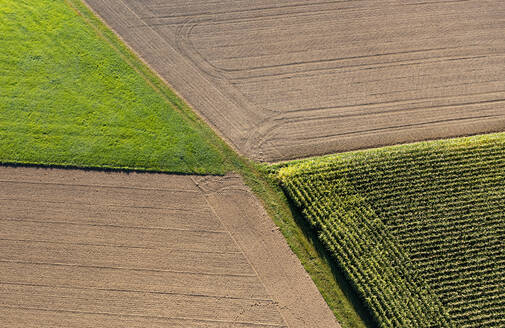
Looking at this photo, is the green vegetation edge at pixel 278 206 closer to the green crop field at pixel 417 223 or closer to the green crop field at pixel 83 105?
the green crop field at pixel 83 105

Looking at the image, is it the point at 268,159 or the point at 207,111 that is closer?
the point at 268,159

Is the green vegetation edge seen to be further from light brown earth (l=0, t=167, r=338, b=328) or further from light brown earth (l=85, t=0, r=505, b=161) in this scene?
light brown earth (l=85, t=0, r=505, b=161)

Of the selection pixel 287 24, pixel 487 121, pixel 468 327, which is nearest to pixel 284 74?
pixel 287 24

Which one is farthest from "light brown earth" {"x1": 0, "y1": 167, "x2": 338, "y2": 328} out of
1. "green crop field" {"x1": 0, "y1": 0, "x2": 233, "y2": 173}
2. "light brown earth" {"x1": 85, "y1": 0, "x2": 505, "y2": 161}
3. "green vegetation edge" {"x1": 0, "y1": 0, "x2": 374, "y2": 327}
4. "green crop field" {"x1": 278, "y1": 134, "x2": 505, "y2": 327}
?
"light brown earth" {"x1": 85, "y1": 0, "x2": 505, "y2": 161}

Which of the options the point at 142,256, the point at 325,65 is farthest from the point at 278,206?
the point at 325,65

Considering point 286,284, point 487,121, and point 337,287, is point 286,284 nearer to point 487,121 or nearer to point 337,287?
point 337,287

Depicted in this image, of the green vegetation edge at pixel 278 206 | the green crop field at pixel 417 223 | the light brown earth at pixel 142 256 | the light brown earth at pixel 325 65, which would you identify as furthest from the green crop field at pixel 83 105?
the green crop field at pixel 417 223

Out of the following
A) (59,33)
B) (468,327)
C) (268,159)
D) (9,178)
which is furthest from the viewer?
(59,33)
